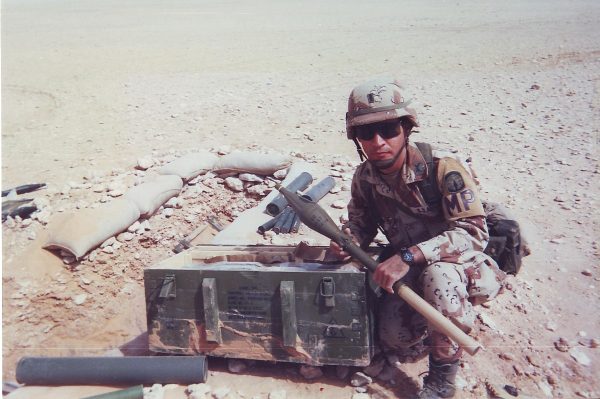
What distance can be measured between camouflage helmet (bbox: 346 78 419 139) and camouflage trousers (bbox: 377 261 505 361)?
2.77ft

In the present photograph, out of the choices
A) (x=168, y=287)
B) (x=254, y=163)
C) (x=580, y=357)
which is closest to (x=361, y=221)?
(x=168, y=287)

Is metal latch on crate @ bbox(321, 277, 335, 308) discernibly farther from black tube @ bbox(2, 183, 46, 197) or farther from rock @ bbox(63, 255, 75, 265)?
black tube @ bbox(2, 183, 46, 197)

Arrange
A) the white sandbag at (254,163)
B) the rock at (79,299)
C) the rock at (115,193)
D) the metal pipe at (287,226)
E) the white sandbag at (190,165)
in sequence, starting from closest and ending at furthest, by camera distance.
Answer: the rock at (79,299) < the metal pipe at (287,226) < the rock at (115,193) < the white sandbag at (190,165) < the white sandbag at (254,163)

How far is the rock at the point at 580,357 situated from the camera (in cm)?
293

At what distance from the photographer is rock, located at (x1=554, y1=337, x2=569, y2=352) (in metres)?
3.04

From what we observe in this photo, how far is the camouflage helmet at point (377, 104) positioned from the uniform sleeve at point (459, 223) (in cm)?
44

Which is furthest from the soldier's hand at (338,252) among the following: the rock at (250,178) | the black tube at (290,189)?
the rock at (250,178)

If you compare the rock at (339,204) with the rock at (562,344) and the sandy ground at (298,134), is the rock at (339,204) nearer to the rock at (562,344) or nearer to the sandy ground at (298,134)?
the sandy ground at (298,134)

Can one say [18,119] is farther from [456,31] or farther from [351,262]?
[456,31]

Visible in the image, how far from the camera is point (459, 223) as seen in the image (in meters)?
2.57

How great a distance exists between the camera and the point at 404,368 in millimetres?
2936

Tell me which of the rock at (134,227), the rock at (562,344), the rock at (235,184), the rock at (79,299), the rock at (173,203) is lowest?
the rock at (79,299)

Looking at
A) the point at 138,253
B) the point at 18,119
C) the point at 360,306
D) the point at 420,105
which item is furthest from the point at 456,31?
the point at 360,306

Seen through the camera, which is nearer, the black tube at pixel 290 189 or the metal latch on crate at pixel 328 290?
the metal latch on crate at pixel 328 290
